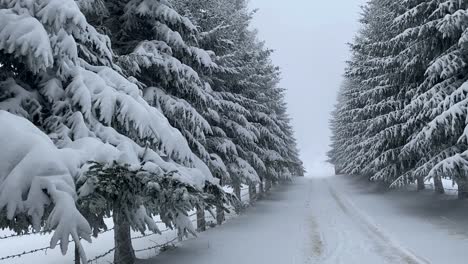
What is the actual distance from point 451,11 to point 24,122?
13768 mm

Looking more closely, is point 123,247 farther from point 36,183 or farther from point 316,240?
point 36,183

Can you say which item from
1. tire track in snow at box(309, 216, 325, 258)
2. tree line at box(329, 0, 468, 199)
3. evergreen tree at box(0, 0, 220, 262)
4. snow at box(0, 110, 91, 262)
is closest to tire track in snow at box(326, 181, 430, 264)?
tire track in snow at box(309, 216, 325, 258)

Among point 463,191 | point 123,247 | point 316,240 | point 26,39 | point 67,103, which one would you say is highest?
point 26,39

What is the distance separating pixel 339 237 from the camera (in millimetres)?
13492

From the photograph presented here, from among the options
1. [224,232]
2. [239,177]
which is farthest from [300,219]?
[224,232]

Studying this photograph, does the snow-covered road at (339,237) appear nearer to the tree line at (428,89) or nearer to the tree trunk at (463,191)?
the tree trunk at (463,191)

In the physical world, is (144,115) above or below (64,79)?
below

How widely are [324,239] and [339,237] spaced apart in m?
0.55

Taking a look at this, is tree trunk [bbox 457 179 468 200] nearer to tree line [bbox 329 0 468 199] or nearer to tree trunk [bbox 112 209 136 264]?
tree line [bbox 329 0 468 199]

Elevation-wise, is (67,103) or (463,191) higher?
(67,103)

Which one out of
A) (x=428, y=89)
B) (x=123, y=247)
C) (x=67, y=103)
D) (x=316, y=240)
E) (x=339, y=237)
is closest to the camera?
(x=67, y=103)

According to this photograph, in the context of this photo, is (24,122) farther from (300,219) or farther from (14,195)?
(300,219)

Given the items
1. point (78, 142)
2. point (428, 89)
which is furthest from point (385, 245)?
point (78, 142)

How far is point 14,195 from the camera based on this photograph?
4438mm
